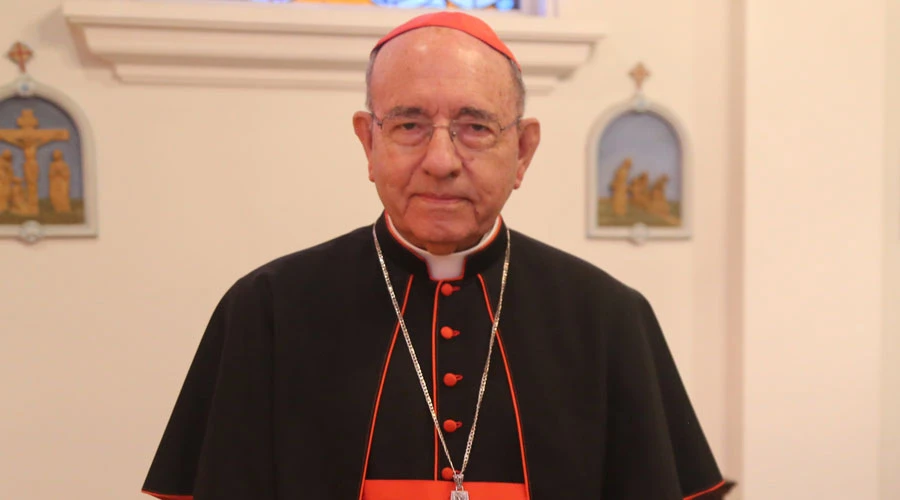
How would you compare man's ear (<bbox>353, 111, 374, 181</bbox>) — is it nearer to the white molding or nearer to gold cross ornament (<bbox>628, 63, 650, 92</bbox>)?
the white molding

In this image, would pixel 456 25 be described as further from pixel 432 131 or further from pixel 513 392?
pixel 513 392

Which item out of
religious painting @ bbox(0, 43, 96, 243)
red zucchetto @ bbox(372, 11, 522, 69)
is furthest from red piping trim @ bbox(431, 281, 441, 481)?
religious painting @ bbox(0, 43, 96, 243)

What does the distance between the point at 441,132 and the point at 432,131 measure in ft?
0.09

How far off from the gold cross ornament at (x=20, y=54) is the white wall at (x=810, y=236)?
9.13ft

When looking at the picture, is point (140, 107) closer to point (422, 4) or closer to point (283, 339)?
point (422, 4)

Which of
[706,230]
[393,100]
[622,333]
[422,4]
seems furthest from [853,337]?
[393,100]

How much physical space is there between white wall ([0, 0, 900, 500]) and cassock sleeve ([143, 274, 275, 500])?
1.24 m

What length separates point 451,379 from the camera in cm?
183

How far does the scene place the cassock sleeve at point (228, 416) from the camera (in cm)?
181

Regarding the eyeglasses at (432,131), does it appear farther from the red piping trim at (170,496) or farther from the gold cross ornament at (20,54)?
the gold cross ornament at (20,54)

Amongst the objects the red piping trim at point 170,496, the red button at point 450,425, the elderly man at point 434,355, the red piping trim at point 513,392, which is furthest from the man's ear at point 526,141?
the red piping trim at point 170,496

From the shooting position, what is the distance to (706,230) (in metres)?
3.48

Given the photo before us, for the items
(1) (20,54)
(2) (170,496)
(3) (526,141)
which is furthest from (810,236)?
(1) (20,54)

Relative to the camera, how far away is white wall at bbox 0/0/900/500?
3.04 meters
